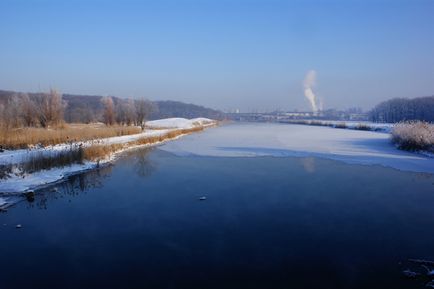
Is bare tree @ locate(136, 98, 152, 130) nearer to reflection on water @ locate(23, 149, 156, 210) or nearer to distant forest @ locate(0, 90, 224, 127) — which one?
distant forest @ locate(0, 90, 224, 127)

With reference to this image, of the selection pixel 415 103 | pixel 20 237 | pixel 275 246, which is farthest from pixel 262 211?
pixel 415 103

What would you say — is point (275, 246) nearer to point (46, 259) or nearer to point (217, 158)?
point (46, 259)

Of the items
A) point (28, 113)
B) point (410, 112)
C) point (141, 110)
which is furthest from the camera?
point (410, 112)

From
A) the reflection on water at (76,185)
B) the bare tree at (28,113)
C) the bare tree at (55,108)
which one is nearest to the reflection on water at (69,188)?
the reflection on water at (76,185)

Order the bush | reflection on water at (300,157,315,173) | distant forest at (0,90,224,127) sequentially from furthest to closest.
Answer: distant forest at (0,90,224,127), the bush, reflection on water at (300,157,315,173)

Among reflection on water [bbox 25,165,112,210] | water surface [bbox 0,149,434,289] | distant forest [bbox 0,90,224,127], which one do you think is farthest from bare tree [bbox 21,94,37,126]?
water surface [bbox 0,149,434,289]

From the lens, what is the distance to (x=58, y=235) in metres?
6.49

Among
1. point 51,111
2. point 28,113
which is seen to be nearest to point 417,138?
point 51,111

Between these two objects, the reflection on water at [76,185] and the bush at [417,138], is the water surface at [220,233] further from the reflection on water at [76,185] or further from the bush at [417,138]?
the bush at [417,138]

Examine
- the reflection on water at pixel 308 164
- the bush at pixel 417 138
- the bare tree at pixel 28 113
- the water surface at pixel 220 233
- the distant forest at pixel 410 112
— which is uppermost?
the distant forest at pixel 410 112

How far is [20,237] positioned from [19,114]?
29.5 metres

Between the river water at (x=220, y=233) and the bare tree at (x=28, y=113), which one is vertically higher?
the bare tree at (x=28, y=113)

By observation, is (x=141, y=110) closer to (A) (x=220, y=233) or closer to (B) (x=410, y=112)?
(A) (x=220, y=233)

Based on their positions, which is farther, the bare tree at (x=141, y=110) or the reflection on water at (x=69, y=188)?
the bare tree at (x=141, y=110)
